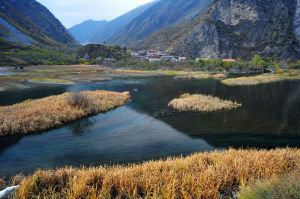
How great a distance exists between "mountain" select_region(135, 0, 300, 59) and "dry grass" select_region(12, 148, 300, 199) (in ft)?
572

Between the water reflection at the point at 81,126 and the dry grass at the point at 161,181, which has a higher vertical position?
the dry grass at the point at 161,181

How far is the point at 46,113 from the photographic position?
21.5m

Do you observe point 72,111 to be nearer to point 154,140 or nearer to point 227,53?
point 154,140

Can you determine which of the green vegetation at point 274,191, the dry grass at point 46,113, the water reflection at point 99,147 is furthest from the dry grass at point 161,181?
the dry grass at point 46,113

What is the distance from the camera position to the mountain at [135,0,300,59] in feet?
550

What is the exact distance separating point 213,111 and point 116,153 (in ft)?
55.6

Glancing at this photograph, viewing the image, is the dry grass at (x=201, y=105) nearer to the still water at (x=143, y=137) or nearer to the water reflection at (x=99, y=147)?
the still water at (x=143, y=137)

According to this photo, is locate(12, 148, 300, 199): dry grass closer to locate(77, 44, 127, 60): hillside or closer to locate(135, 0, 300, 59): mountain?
locate(77, 44, 127, 60): hillside

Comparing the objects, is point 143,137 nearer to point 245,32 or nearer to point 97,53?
point 97,53

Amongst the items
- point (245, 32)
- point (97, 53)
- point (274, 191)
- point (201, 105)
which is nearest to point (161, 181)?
point (274, 191)

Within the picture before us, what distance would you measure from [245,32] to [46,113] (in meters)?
199

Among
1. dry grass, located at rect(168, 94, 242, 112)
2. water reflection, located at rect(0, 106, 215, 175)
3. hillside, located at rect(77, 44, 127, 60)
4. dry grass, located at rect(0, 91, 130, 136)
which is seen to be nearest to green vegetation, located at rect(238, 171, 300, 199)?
water reflection, located at rect(0, 106, 215, 175)

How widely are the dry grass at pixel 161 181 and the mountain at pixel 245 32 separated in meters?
174

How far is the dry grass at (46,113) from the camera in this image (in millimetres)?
18719
